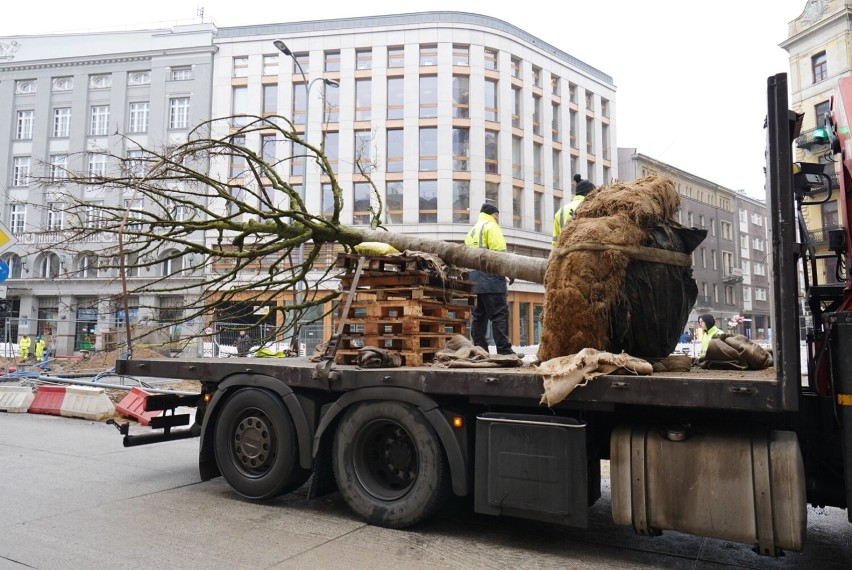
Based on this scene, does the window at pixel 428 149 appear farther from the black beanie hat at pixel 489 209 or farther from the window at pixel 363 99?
the black beanie hat at pixel 489 209

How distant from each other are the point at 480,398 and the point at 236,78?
38.7 meters

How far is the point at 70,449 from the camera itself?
8344 millimetres

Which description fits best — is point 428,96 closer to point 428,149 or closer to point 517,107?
point 428,149

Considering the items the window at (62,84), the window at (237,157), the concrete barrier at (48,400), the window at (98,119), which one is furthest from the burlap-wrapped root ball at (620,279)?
the window at (62,84)

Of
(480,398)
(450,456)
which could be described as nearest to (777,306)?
(480,398)

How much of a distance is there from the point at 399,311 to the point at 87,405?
812 cm

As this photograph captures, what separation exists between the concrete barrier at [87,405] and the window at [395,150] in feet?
92.9

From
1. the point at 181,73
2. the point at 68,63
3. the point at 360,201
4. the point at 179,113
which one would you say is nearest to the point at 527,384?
the point at 360,201

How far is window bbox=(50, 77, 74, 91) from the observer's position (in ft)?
132

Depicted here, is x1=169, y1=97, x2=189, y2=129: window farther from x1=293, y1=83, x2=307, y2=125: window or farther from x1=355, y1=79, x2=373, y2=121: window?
x1=355, y1=79, x2=373, y2=121: window

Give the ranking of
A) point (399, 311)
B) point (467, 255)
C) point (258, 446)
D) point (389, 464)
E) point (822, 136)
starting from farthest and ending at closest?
point (467, 255) < point (399, 311) < point (258, 446) < point (389, 464) < point (822, 136)

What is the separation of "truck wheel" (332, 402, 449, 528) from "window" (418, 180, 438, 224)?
32334 millimetres

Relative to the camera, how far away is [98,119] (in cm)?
3984

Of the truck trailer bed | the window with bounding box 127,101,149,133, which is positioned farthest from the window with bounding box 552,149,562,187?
the truck trailer bed
